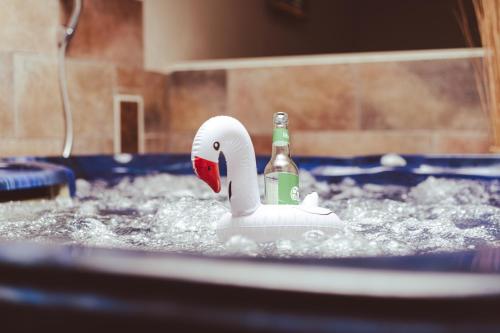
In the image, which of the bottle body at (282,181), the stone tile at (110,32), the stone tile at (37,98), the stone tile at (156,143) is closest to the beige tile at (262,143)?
the stone tile at (156,143)

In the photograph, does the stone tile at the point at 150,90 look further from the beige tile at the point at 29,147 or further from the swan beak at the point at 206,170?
the swan beak at the point at 206,170

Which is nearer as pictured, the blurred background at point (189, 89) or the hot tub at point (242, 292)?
the hot tub at point (242, 292)

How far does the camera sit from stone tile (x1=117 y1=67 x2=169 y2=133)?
3.34 metres

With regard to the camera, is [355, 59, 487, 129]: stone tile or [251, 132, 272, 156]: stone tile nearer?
[355, 59, 487, 129]: stone tile

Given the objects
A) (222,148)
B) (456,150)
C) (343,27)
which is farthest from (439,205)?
(343,27)

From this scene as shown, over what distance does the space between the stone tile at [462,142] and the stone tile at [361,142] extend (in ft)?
0.16

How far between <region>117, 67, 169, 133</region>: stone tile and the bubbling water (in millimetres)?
1124

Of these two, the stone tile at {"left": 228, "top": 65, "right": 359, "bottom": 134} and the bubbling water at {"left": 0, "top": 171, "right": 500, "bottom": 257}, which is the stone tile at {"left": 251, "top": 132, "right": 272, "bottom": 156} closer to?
the stone tile at {"left": 228, "top": 65, "right": 359, "bottom": 134}

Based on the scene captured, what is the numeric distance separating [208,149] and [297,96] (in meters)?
2.61

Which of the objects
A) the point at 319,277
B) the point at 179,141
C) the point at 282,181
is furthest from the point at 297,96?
the point at 319,277

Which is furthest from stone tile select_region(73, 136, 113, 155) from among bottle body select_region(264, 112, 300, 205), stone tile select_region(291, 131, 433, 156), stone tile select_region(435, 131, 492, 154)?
bottle body select_region(264, 112, 300, 205)

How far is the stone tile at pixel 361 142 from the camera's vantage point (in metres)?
3.35

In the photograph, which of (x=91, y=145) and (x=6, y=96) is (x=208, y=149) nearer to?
(x=6, y=96)

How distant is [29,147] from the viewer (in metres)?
2.83
